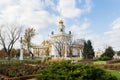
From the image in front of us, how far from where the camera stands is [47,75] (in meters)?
7.59

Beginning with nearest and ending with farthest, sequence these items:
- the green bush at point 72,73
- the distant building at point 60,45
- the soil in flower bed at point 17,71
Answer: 1. the green bush at point 72,73
2. the soil in flower bed at point 17,71
3. the distant building at point 60,45

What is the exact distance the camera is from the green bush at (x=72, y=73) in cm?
720

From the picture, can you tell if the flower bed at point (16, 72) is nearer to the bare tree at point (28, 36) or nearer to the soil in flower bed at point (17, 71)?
the soil in flower bed at point (17, 71)

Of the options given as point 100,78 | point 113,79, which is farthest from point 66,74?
point 113,79

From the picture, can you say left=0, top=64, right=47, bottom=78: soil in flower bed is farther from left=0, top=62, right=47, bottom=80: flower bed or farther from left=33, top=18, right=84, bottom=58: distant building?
left=33, top=18, right=84, bottom=58: distant building

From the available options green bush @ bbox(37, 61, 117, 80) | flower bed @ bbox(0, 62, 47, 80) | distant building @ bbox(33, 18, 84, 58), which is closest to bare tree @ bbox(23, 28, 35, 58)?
distant building @ bbox(33, 18, 84, 58)

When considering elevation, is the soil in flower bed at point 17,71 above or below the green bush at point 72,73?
below

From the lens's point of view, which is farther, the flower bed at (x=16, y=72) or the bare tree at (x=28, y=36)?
the bare tree at (x=28, y=36)

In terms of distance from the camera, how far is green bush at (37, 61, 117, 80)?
7.20 m

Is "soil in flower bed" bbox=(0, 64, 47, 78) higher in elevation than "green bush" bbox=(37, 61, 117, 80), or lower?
lower

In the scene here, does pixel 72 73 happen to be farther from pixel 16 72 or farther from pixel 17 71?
pixel 17 71

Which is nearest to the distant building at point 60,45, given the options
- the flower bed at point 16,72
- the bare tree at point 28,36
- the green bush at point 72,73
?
the bare tree at point 28,36

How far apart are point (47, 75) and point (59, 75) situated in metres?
0.57

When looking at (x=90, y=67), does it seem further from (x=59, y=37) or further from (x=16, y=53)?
(x=16, y=53)
